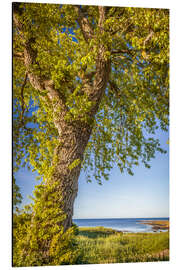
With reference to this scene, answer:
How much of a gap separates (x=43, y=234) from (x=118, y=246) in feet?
2.77

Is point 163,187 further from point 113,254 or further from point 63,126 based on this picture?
point 63,126

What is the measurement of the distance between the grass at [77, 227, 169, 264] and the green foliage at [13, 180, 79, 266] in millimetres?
170

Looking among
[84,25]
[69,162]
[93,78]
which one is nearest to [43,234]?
[69,162]

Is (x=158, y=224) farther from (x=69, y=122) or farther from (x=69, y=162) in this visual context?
(x=69, y=122)

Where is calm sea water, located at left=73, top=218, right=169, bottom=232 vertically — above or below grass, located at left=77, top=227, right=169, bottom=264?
above

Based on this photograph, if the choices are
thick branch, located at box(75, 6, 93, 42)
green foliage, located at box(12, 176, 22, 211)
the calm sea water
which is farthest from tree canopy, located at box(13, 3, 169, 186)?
the calm sea water

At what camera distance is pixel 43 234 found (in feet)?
8.20

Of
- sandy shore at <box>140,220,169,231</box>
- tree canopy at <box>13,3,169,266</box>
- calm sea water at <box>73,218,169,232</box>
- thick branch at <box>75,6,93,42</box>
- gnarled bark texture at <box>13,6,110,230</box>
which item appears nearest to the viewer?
tree canopy at <box>13,3,169,266</box>

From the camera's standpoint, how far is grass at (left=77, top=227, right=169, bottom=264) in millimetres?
2734

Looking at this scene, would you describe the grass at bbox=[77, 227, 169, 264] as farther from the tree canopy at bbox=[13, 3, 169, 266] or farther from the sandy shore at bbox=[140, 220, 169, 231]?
the tree canopy at bbox=[13, 3, 169, 266]

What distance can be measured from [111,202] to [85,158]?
2.04ft

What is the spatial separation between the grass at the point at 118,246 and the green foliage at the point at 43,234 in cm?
17

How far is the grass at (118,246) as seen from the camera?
8.97 ft

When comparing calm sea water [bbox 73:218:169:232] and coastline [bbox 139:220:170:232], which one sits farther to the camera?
coastline [bbox 139:220:170:232]
